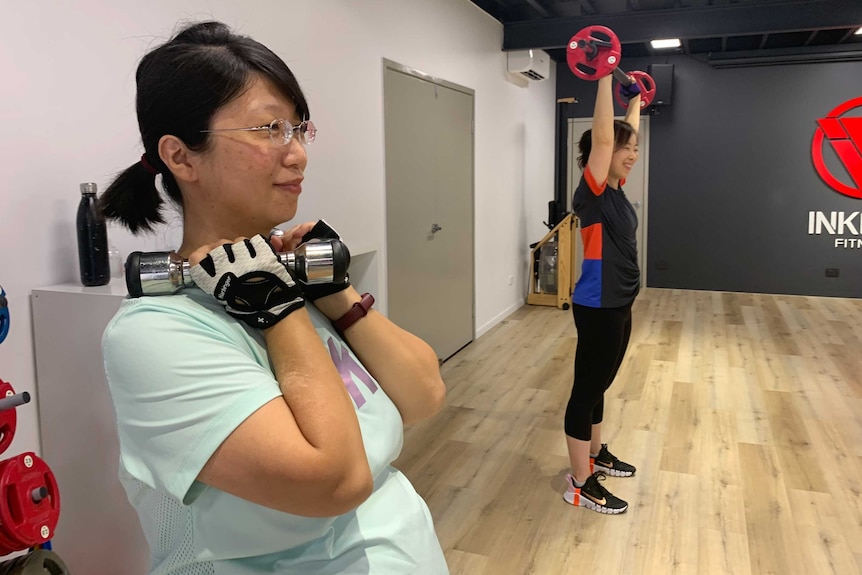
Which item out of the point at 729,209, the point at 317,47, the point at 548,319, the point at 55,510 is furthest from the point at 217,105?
the point at 729,209

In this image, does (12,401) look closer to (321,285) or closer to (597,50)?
(321,285)

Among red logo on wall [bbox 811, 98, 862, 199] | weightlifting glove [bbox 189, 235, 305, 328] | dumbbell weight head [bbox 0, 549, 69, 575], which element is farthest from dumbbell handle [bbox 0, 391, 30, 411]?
red logo on wall [bbox 811, 98, 862, 199]

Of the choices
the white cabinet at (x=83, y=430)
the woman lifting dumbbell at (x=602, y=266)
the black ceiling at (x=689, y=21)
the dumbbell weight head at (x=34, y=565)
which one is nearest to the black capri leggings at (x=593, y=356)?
the woman lifting dumbbell at (x=602, y=266)

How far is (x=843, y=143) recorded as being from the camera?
23.9 feet

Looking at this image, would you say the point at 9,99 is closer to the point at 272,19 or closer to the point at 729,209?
the point at 272,19

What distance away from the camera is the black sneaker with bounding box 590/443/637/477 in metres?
3.12

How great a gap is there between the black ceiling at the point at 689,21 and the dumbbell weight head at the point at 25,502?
505 cm

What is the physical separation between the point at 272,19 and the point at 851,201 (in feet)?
22.4

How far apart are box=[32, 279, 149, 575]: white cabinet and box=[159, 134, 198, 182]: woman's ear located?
1.03 m

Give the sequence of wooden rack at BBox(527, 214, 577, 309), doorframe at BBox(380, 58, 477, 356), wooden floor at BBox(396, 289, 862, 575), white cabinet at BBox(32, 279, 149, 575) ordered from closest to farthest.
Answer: white cabinet at BBox(32, 279, 149, 575) → wooden floor at BBox(396, 289, 862, 575) → doorframe at BBox(380, 58, 477, 356) → wooden rack at BBox(527, 214, 577, 309)

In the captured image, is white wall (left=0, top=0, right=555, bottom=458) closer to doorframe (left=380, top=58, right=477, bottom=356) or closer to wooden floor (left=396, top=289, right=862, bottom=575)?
doorframe (left=380, top=58, right=477, bottom=356)

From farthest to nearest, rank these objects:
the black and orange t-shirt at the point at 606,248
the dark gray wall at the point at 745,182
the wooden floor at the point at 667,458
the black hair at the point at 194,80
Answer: the dark gray wall at the point at 745,182, the black and orange t-shirt at the point at 606,248, the wooden floor at the point at 667,458, the black hair at the point at 194,80

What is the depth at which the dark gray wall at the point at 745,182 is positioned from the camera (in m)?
7.39

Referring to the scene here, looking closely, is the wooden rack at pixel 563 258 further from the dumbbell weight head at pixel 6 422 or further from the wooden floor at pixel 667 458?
the dumbbell weight head at pixel 6 422
